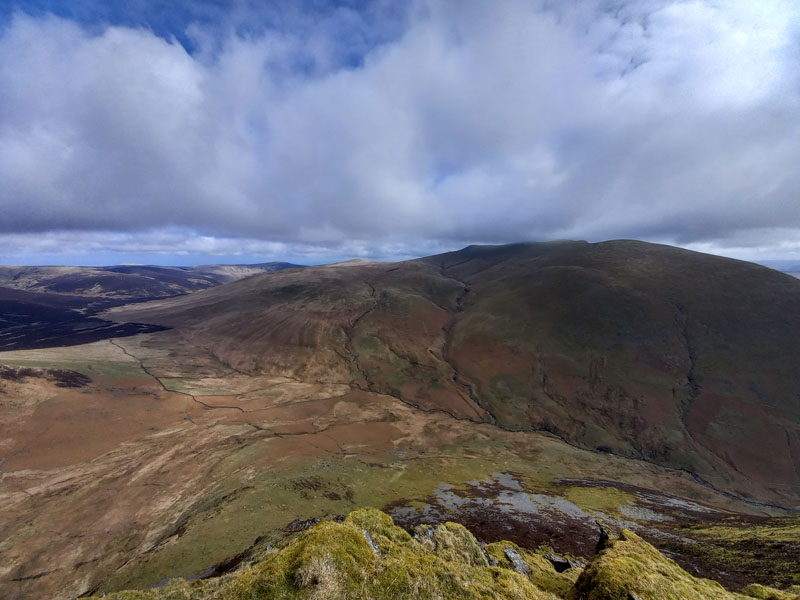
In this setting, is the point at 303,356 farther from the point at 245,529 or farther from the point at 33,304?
the point at 33,304

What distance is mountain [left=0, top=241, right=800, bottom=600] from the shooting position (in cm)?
2980

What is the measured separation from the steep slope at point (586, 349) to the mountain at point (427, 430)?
1.99ft

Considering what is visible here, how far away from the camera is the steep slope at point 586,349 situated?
6675 cm

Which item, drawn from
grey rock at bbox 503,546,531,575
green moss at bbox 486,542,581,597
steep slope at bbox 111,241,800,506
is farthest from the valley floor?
grey rock at bbox 503,546,531,575

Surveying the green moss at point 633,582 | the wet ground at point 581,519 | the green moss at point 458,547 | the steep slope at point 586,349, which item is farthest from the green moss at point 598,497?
the green moss at point 458,547

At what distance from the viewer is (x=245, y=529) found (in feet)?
103

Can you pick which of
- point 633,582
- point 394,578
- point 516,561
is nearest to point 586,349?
point 516,561

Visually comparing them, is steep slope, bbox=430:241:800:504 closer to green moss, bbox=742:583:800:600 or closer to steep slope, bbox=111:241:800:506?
steep slope, bbox=111:241:800:506

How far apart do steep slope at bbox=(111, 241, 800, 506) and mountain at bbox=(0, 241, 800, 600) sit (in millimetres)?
607

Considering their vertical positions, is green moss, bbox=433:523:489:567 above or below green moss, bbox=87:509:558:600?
below

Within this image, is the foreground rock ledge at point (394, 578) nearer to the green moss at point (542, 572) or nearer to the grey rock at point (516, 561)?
the green moss at point (542, 572)

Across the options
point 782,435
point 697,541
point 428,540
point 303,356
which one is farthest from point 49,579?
point 782,435

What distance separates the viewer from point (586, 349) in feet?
305

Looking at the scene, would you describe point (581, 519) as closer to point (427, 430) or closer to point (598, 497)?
point (598, 497)
